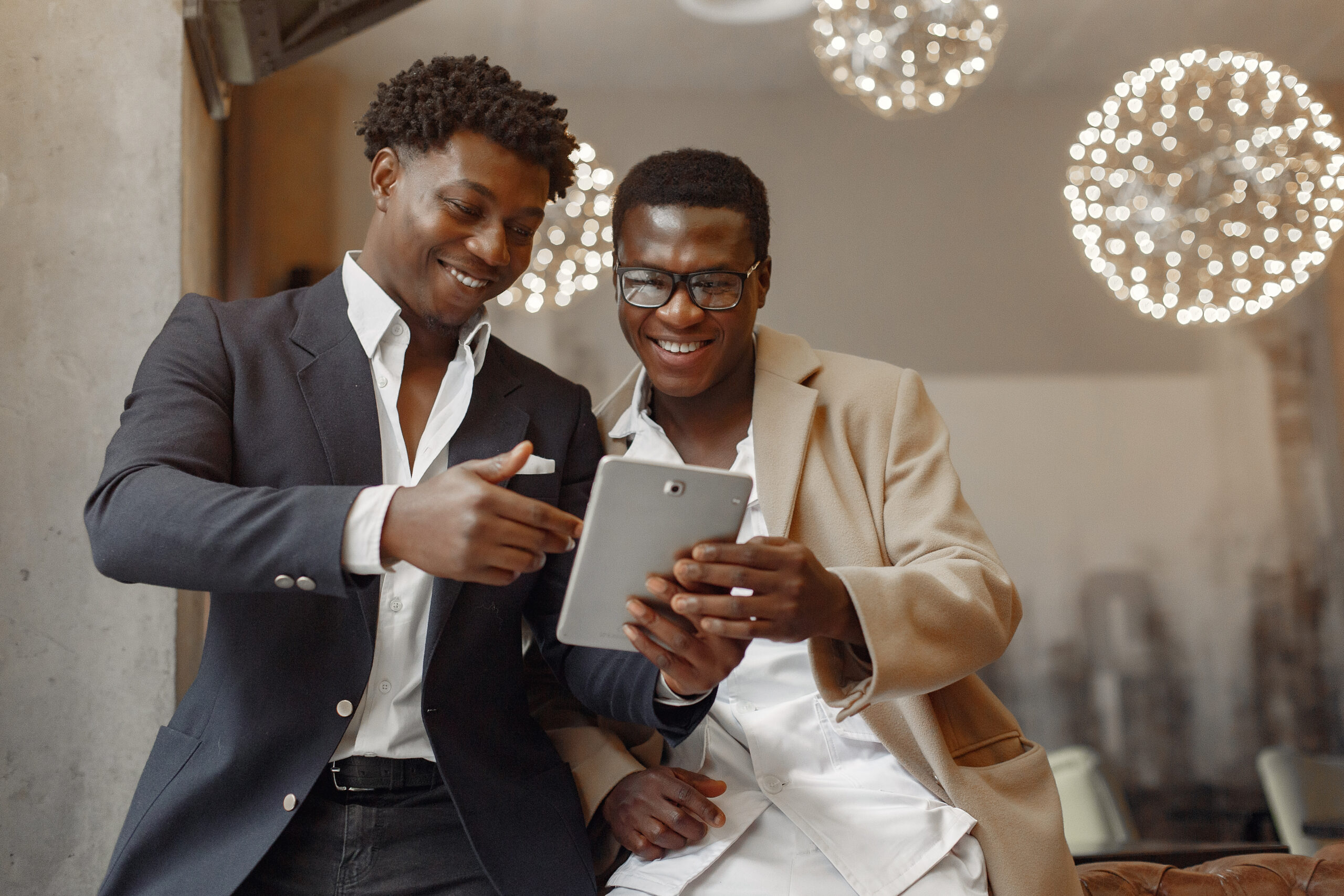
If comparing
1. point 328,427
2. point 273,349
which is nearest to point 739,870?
point 328,427

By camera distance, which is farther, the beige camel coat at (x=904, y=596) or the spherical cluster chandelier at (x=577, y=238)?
the spherical cluster chandelier at (x=577, y=238)

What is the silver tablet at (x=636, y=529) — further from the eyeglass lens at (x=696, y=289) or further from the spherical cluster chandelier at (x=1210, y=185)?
the spherical cluster chandelier at (x=1210, y=185)

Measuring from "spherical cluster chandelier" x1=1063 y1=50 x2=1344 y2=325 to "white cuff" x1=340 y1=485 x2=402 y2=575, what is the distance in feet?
7.50

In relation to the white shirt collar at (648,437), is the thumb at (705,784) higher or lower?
lower

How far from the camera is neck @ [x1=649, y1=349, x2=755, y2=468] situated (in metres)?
1.85

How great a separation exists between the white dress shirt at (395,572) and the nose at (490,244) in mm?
168

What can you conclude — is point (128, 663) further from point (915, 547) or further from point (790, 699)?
point (915, 547)

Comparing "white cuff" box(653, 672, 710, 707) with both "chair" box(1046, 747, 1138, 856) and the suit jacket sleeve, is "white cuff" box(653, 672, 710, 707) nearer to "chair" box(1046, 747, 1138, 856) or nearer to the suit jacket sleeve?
the suit jacket sleeve

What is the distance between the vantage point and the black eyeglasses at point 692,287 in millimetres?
1737

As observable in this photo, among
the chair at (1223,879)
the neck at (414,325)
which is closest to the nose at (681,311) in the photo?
the neck at (414,325)

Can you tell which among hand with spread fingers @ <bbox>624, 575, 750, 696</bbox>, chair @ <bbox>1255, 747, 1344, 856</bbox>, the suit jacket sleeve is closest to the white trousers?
hand with spread fingers @ <bbox>624, 575, 750, 696</bbox>

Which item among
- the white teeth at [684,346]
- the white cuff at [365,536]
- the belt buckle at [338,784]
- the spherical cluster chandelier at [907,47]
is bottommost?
the belt buckle at [338,784]

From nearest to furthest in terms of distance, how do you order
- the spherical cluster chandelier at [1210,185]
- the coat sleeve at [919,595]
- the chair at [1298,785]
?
the coat sleeve at [919,595], the spherical cluster chandelier at [1210,185], the chair at [1298,785]

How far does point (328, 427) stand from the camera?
1.47m
